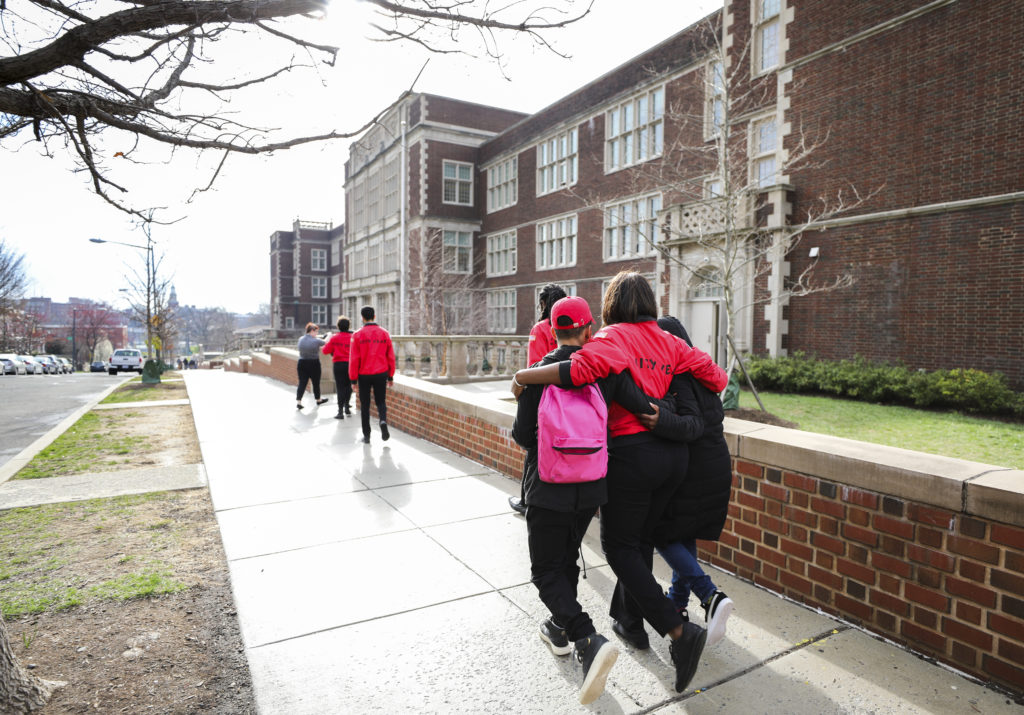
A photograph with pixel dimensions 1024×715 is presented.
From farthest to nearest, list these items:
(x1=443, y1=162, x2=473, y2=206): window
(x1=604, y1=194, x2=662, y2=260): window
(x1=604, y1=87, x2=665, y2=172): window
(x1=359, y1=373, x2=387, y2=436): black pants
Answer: (x1=443, y1=162, x2=473, y2=206): window, (x1=604, y1=194, x2=662, y2=260): window, (x1=604, y1=87, x2=665, y2=172): window, (x1=359, y1=373, x2=387, y2=436): black pants

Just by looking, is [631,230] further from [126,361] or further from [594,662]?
[126,361]

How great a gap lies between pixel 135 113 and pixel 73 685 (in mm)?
2834

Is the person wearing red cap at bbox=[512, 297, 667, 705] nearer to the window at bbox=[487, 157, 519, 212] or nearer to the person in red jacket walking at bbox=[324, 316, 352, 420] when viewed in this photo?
the person in red jacket walking at bbox=[324, 316, 352, 420]

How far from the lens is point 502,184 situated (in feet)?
101

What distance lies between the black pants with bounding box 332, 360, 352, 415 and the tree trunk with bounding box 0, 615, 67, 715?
7.54 m

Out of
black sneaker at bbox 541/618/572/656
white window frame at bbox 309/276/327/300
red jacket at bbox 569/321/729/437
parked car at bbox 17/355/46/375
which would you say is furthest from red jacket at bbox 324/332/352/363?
white window frame at bbox 309/276/327/300

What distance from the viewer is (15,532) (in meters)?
4.46

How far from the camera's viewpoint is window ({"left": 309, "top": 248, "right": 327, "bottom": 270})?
208 feet

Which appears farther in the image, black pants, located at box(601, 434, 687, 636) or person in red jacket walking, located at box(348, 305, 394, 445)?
person in red jacket walking, located at box(348, 305, 394, 445)

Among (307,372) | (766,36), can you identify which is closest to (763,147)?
(766,36)

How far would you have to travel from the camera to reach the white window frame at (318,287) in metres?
63.2

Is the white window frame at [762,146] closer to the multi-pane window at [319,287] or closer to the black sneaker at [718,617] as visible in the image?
the black sneaker at [718,617]

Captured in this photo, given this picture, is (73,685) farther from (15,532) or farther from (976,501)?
(976,501)

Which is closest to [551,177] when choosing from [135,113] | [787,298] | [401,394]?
[787,298]
